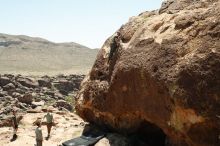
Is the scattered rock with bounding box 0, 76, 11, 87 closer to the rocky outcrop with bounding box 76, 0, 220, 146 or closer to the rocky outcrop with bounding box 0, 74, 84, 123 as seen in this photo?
the rocky outcrop with bounding box 0, 74, 84, 123

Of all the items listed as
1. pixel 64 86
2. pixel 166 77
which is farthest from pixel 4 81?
pixel 166 77

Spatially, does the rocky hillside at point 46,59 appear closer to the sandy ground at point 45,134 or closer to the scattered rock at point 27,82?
the scattered rock at point 27,82

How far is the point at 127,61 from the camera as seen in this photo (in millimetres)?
13953

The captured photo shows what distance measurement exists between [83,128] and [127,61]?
4.57m

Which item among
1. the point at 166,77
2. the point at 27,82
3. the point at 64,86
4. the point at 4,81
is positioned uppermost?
the point at 166,77

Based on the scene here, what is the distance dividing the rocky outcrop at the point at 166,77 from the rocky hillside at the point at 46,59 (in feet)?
198

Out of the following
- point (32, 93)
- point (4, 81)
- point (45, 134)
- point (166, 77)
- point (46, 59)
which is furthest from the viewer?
point (46, 59)

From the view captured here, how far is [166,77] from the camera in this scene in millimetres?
11984

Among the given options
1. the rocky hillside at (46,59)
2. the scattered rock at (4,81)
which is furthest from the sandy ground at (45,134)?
the rocky hillside at (46,59)

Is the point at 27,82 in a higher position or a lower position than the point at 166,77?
lower

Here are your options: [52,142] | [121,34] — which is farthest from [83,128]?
[121,34]

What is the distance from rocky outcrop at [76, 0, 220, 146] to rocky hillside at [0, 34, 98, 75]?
198 feet

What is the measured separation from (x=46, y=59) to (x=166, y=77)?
8852 cm

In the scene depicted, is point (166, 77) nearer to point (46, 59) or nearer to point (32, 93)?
point (32, 93)
